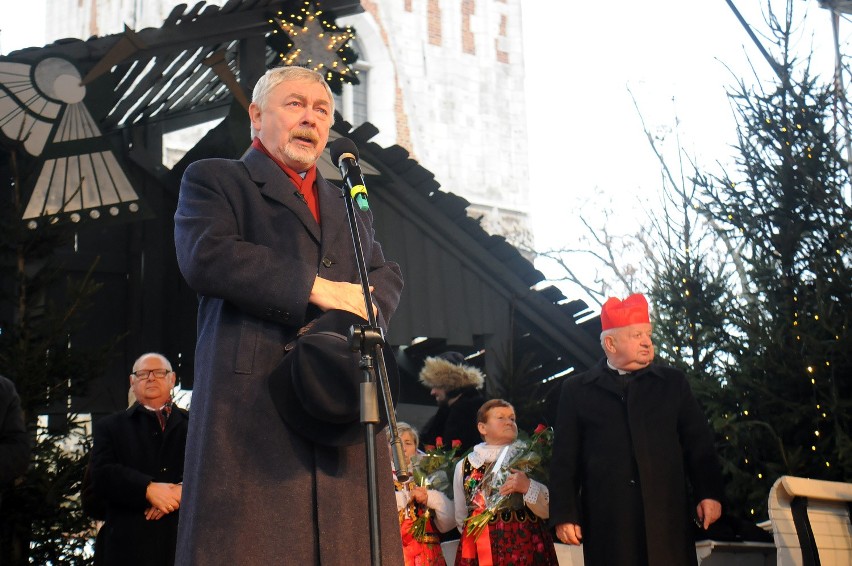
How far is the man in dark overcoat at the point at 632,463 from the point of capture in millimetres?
5730

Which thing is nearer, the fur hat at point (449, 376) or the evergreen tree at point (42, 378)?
the evergreen tree at point (42, 378)

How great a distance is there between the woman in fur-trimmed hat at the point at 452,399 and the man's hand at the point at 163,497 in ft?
10.5

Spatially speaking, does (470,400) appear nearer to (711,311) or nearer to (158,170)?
(711,311)

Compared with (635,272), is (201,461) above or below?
below

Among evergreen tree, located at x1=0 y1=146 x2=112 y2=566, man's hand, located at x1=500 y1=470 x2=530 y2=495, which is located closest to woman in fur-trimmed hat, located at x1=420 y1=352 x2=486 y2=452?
man's hand, located at x1=500 y1=470 x2=530 y2=495

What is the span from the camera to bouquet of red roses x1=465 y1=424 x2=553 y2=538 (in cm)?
709

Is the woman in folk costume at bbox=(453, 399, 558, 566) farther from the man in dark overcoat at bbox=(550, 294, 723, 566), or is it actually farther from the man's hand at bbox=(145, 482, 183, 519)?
the man's hand at bbox=(145, 482, 183, 519)

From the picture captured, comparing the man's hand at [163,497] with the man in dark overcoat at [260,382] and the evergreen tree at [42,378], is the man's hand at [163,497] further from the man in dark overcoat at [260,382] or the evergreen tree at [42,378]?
the man in dark overcoat at [260,382]

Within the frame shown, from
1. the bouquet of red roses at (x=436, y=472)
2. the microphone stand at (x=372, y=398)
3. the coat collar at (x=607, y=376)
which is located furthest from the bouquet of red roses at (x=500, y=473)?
the microphone stand at (x=372, y=398)

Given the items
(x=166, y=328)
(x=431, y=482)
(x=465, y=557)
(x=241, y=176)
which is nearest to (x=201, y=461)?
(x=241, y=176)

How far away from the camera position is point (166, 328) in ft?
41.5

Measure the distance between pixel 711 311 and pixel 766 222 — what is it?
68cm

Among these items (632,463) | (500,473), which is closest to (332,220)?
(632,463)

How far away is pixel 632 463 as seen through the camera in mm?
5859
